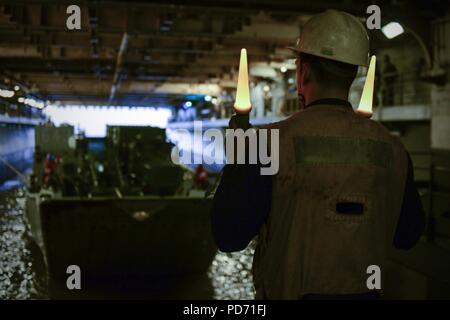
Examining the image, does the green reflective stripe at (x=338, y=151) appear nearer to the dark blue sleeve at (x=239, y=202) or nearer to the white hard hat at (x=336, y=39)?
the dark blue sleeve at (x=239, y=202)

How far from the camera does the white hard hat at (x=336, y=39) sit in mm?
2529

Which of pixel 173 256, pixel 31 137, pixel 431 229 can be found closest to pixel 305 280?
pixel 431 229

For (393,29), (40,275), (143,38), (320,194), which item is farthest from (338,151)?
(143,38)

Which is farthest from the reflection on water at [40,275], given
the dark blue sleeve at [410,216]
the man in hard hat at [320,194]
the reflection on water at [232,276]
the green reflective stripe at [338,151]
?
the green reflective stripe at [338,151]

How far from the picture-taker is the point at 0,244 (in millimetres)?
13172

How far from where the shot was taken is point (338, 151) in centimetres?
244

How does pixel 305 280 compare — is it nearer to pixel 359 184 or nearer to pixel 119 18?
pixel 359 184

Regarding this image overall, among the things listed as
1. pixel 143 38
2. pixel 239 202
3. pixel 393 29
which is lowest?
pixel 239 202

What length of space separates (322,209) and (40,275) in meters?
9.25

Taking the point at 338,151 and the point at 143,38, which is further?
the point at 143,38

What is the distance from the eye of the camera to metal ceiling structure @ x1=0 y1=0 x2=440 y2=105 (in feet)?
33.5

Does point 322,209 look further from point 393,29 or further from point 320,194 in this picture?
point 393,29

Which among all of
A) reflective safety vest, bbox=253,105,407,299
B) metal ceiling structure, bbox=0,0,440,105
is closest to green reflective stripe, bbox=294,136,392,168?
reflective safety vest, bbox=253,105,407,299

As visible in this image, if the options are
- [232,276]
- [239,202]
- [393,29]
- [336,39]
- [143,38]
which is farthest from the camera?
[143,38]
